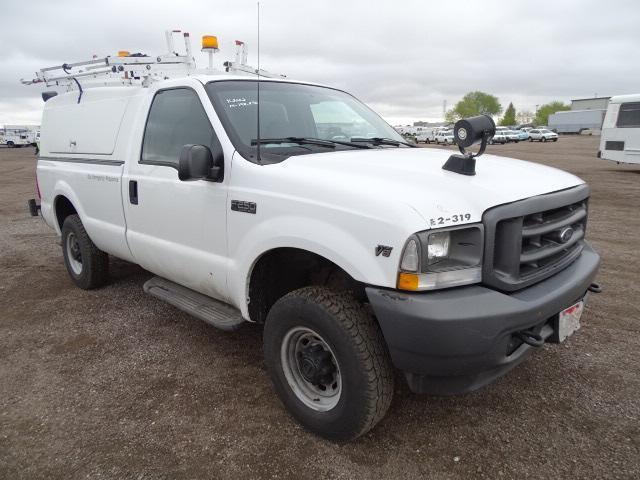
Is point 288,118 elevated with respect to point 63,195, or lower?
elevated

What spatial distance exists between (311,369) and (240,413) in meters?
0.64

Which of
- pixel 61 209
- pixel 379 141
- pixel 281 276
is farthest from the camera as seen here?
pixel 61 209

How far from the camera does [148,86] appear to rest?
3881 mm

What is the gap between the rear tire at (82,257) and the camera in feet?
15.7

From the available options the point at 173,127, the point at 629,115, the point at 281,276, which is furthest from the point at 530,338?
the point at 629,115

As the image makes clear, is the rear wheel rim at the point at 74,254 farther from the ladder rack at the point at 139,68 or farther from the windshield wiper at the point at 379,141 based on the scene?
the windshield wiper at the point at 379,141

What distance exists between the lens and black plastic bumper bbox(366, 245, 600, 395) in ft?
6.82

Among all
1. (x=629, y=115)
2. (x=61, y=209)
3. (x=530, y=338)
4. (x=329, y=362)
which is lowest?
(x=329, y=362)

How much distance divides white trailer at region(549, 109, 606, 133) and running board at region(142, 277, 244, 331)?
84.4 metres

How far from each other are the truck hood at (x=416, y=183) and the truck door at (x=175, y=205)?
2.33 feet

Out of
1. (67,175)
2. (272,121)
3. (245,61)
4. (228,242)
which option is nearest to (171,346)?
(228,242)

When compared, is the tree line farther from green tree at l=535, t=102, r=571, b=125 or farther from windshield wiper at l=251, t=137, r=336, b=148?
windshield wiper at l=251, t=137, r=336, b=148

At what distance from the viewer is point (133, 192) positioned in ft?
12.4

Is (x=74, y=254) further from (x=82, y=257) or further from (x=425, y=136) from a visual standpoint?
(x=425, y=136)
